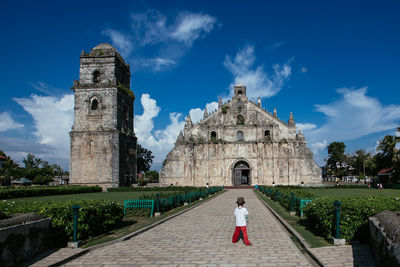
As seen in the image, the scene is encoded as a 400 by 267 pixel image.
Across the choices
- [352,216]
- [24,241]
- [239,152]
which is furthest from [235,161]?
[24,241]

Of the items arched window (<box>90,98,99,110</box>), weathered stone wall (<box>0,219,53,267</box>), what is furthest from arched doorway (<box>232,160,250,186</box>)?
weathered stone wall (<box>0,219,53,267</box>)

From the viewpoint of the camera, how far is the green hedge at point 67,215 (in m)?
8.55

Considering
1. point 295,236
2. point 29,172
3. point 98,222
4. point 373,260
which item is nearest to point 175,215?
point 98,222

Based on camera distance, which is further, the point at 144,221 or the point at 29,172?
the point at 29,172

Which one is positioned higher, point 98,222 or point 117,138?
point 117,138

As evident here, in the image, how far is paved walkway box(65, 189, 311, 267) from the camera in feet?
23.3

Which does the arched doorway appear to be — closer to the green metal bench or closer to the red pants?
the green metal bench

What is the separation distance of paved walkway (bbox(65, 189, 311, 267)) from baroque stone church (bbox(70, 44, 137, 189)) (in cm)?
3121

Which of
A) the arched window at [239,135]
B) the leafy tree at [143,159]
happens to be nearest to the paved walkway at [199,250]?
the arched window at [239,135]

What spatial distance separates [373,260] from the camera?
685 cm

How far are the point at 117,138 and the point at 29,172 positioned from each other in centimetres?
3451

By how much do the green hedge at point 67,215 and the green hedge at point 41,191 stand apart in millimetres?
20494

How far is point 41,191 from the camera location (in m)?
31.7

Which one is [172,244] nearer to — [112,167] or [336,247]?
[336,247]
